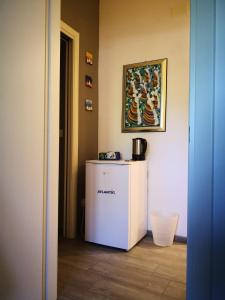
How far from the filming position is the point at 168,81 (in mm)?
2547

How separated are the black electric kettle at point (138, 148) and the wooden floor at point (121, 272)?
2.99ft

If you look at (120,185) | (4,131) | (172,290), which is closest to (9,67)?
(4,131)

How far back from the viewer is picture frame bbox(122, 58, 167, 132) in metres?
2.56

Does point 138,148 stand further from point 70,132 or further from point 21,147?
point 21,147

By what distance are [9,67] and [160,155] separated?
183 cm

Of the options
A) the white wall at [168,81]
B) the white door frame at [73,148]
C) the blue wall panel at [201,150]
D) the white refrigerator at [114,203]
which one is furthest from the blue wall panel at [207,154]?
the white door frame at [73,148]

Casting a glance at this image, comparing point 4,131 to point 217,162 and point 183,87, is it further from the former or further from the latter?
point 183,87

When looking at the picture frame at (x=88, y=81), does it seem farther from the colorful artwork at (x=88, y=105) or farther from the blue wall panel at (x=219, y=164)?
the blue wall panel at (x=219, y=164)

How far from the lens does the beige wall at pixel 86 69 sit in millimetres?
2578

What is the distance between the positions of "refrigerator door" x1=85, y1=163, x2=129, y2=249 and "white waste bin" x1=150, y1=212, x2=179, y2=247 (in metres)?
0.40

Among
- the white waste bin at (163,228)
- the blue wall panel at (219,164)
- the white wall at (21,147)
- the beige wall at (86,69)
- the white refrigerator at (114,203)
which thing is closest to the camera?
the blue wall panel at (219,164)

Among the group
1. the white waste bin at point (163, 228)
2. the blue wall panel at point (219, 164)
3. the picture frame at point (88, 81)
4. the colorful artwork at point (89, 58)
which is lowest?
the white waste bin at point (163, 228)

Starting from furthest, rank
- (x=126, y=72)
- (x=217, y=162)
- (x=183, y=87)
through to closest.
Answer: (x=126, y=72), (x=183, y=87), (x=217, y=162)

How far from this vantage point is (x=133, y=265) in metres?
1.91
